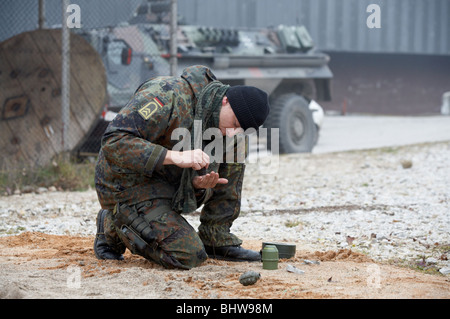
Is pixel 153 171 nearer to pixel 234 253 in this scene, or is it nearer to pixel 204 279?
pixel 204 279

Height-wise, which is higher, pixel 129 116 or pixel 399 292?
pixel 129 116

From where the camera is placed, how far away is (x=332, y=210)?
6270 millimetres

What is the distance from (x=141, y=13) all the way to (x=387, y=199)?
20.3 feet

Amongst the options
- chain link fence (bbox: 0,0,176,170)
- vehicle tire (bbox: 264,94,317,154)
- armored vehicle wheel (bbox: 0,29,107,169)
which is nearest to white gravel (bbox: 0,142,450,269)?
chain link fence (bbox: 0,0,176,170)

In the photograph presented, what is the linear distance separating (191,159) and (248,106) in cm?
44

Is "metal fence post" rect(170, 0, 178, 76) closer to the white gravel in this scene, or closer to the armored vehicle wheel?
the armored vehicle wheel

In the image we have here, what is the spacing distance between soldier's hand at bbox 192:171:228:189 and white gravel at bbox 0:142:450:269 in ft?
4.17

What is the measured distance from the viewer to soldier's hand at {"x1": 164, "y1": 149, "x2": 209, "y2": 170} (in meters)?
3.61

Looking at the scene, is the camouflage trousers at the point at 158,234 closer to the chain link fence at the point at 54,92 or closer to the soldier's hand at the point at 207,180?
the soldier's hand at the point at 207,180

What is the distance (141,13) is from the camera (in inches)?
452

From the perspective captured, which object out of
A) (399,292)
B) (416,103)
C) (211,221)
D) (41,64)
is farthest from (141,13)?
(416,103)

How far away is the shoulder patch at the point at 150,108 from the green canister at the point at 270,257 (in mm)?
1020

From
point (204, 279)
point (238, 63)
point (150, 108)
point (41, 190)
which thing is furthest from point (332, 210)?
point (238, 63)
